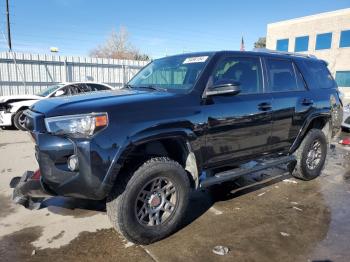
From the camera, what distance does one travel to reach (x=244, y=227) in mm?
3770

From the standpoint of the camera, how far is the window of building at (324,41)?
3525 centimetres

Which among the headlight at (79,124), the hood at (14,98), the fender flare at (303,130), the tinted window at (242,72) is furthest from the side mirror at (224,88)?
the hood at (14,98)

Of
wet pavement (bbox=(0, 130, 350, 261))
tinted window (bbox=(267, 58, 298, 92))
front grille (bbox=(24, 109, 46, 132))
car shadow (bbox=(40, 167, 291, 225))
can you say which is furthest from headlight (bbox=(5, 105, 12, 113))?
tinted window (bbox=(267, 58, 298, 92))

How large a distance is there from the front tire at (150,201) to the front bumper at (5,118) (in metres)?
8.50

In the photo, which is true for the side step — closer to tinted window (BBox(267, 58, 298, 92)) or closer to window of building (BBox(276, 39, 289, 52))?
tinted window (BBox(267, 58, 298, 92))

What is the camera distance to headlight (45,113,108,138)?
9.41 ft

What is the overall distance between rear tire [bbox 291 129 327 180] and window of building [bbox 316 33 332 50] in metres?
34.3

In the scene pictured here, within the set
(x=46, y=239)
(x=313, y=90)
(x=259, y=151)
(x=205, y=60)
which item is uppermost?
(x=205, y=60)

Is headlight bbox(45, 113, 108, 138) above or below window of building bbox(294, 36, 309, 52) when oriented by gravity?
below

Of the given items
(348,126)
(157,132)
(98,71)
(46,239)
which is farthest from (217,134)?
(98,71)

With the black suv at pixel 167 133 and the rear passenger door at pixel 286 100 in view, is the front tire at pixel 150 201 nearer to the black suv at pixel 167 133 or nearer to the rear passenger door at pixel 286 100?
the black suv at pixel 167 133

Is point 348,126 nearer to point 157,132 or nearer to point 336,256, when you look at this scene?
point 336,256

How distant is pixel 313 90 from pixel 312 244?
266 centimetres

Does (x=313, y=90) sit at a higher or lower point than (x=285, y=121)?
higher
